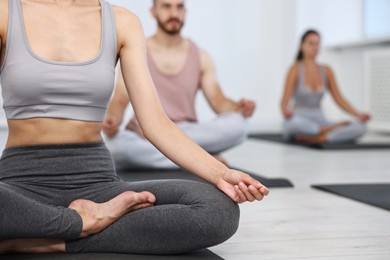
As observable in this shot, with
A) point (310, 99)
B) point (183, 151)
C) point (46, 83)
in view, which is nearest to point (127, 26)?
point (46, 83)

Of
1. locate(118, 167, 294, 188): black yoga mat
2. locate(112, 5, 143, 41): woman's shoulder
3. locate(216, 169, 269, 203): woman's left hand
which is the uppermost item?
locate(112, 5, 143, 41): woman's shoulder

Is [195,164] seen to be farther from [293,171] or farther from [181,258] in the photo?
[293,171]

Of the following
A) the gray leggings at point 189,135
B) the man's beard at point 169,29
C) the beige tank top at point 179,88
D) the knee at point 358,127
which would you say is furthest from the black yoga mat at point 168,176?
the knee at point 358,127

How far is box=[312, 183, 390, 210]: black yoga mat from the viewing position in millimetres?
2689

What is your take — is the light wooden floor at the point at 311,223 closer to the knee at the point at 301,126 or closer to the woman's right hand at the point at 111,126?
the woman's right hand at the point at 111,126

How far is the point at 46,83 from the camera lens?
5.62 feet

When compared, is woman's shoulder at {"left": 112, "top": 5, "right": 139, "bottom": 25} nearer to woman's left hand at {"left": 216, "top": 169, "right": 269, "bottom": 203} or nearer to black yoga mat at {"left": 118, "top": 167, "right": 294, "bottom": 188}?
woman's left hand at {"left": 216, "top": 169, "right": 269, "bottom": 203}

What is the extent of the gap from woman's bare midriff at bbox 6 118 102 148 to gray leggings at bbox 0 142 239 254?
17 millimetres

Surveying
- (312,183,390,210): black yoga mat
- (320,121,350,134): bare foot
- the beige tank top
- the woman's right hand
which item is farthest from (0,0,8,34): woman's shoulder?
(320,121,350,134): bare foot

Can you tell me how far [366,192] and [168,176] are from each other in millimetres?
878

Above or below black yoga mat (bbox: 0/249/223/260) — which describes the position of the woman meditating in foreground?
above

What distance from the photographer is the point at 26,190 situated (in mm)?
1716

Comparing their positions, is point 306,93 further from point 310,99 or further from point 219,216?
point 219,216

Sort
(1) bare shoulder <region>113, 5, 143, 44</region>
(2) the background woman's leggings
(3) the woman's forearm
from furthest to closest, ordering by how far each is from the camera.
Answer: (2) the background woman's leggings < (1) bare shoulder <region>113, 5, 143, 44</region> < (3) the woman's forearm
